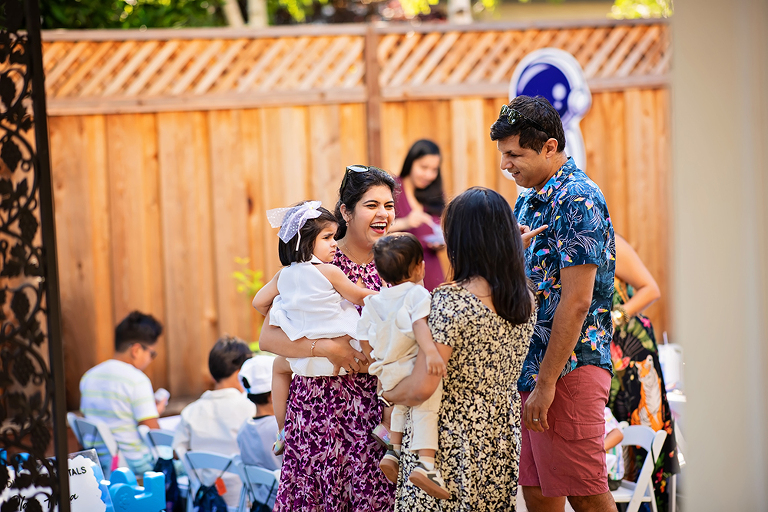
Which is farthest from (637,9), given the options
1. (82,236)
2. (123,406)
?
(123,406)

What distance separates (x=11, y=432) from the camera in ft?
6.63

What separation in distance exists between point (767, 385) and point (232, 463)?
226 cm

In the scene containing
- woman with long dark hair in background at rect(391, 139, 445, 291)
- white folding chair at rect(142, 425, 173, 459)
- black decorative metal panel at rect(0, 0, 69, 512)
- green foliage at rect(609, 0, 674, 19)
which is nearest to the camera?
black decorative metal panel at rect(0, 0, 69, 512)

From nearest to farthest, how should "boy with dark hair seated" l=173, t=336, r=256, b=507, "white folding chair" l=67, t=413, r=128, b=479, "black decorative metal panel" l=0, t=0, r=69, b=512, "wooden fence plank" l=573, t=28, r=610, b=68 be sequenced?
"black decorative metal panel" l=0, t=0, r=69, b=512
"boy with dark hair seated" l=173, t=336, r=256, b=507
"white folding chair" l=67, t=413, r=128, b=479
"wooden fence plank" l=573, t=28, r=610, b=68

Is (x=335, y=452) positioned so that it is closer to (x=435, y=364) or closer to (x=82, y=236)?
(x=435, y=364)

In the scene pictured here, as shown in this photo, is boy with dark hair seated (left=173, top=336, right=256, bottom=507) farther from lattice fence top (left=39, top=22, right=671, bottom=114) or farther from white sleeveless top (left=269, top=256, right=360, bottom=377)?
lattice fence top (left=39, top=22, right=671, bottom=114)

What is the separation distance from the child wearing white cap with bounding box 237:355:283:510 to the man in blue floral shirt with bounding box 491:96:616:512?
1228 millimetres

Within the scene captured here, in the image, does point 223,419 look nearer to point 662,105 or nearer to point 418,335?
point 418,335

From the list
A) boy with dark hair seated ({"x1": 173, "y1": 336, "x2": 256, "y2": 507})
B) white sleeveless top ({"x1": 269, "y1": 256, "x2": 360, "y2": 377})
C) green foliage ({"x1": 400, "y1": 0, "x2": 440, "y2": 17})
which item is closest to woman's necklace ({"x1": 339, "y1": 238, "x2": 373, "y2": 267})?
white sleeveless top ({"x1": 269, "y1": 256, "x2": 360, "y2": 377})

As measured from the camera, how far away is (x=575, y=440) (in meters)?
2.48

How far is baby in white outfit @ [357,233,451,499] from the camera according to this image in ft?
6.95

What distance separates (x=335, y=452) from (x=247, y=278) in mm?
3775

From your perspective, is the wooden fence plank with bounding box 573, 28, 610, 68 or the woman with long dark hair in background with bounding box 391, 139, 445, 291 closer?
the woman with long dark hair in background with bounding box 391, 139, 445, 291

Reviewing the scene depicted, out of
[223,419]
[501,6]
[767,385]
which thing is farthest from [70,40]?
[501,6]
